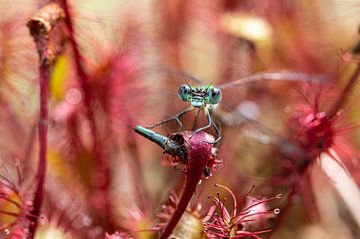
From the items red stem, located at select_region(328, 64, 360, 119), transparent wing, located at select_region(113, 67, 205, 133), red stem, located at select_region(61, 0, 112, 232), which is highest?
transparent wing, located at select_region(113, 67, 205, 133)

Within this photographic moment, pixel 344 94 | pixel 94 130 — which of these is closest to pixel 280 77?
pixel 344 94

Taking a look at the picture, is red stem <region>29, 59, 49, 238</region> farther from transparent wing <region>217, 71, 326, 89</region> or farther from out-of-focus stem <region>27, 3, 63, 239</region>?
transparent wing <region>217, 71, 326, 89</region>

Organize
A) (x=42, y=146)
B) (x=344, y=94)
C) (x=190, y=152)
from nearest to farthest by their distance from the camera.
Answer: (x=190, y=152), (x=42, y=146), (x=344, y=94)

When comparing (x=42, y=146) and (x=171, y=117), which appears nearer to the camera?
(x=42, y=146)

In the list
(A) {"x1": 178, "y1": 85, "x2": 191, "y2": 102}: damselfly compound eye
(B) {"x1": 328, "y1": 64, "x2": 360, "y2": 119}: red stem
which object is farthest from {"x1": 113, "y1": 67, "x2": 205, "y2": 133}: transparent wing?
(A) {"x1": 178, "y1": 85, "x2": 191, "y2": 102}: damselfly compound eye

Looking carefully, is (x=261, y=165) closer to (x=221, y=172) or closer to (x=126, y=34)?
(x=221, y=172)

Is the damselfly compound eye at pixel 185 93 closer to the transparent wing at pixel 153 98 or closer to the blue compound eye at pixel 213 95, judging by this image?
the blue compound eye at pixel 213 95

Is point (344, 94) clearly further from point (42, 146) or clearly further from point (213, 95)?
point (42, 146)

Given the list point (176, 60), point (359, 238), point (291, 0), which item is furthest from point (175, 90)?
point (359, 238)

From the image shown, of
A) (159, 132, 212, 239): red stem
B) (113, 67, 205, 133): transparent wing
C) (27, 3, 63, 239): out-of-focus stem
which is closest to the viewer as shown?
(159, 132, 212, 239): red stem
